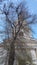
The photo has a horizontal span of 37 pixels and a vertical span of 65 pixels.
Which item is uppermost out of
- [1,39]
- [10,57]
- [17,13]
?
[17,13]

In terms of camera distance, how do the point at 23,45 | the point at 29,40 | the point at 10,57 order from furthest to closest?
the point at 29,40, the point at 23,45, the point at 10,57

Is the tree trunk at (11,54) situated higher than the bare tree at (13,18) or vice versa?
the bare tree at (13,18)

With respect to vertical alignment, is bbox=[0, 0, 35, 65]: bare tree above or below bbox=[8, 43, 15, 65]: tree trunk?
above

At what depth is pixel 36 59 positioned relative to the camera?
19703mm

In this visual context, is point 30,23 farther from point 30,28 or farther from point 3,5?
point 3,5

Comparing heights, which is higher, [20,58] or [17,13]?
[17,13]

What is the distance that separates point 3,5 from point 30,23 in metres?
1.61

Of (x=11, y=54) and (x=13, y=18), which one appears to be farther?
(x=13, y=18)

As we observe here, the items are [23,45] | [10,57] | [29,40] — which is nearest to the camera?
[10,57]

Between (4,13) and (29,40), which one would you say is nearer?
(4,13)

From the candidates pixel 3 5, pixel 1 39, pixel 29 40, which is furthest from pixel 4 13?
pixel 29 40

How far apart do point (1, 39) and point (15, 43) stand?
0.84 metres

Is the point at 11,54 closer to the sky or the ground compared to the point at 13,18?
closer to the ground

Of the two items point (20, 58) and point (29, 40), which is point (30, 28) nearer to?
point (20, 58)
